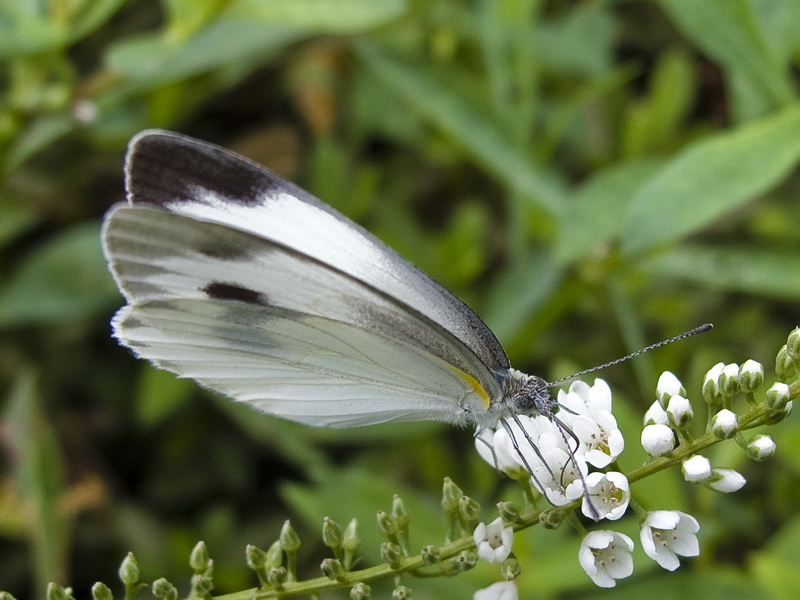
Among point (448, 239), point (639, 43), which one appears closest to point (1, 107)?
point (448, 239)

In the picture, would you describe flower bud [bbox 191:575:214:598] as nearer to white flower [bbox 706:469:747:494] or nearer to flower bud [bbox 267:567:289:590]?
flower bud [bbox 267:567:289:590]

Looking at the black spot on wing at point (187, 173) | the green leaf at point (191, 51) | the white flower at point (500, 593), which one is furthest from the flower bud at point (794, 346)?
the green leaf at point (191, 51)

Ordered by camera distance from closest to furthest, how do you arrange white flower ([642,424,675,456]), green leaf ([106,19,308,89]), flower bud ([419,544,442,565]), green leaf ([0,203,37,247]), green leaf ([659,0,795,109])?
white flower ([642,424,675,456]) < flower bud ([419,544,442,565]) < green leaf ([659,0,795,109]) < green leaf ([106,19,308,89]) < green leaf ([0,203,37,247])

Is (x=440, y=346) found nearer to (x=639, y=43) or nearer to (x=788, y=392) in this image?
(x=788, y=392)

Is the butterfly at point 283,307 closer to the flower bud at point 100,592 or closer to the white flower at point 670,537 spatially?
the white flower at point 670,537

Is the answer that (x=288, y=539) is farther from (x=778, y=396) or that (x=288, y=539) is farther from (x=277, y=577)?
(x=778, y=396)

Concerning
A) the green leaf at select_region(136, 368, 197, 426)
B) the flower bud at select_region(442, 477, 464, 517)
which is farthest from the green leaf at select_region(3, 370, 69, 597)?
the flower bud at select_region(442, 477, 464, 517)
